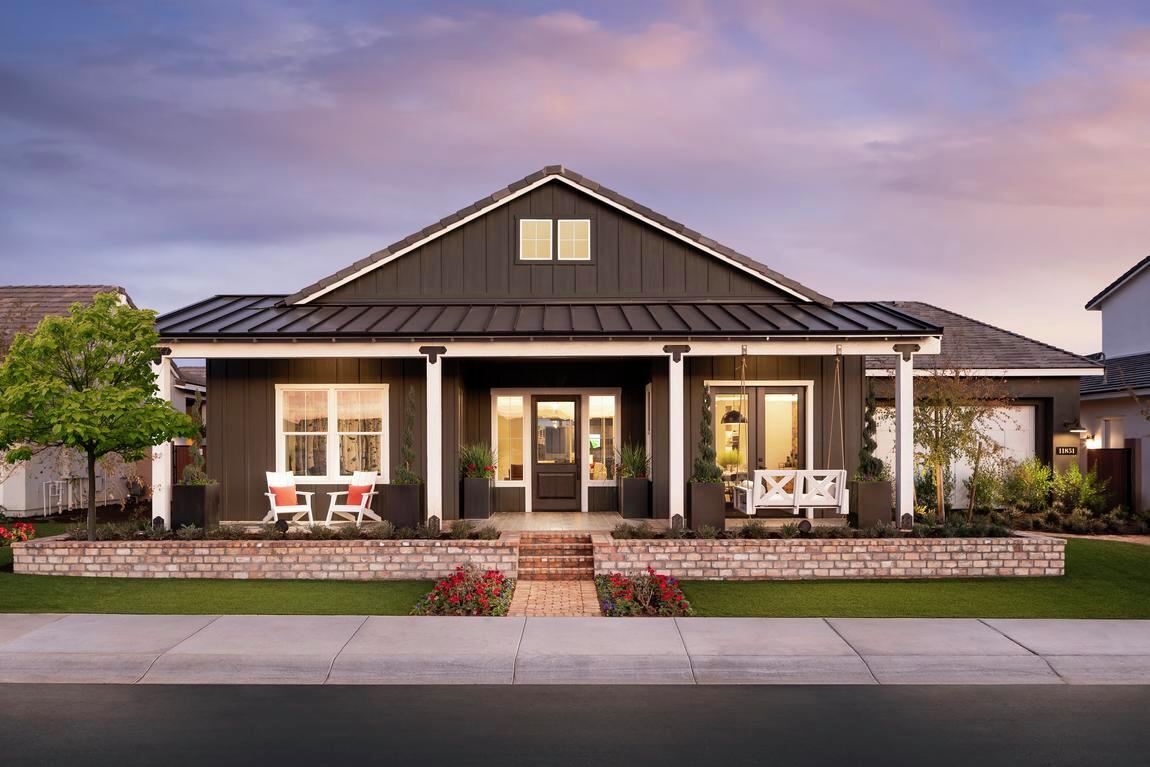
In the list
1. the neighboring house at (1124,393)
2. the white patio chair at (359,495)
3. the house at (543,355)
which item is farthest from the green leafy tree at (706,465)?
the neighboring house at (1124,393)

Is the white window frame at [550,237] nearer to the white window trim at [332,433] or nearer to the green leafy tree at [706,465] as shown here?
the white window trim at [332,433]

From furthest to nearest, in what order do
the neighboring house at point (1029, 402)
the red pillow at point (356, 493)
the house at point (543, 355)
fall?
the neighboring house at point (1029, 402), the red pillow at point (356, 493), the house at point (543, 355)

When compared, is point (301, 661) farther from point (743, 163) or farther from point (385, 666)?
point (743, 163)

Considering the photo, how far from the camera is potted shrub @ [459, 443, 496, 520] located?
1463 cm

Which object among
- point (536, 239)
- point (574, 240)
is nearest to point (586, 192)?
point (574, 240)

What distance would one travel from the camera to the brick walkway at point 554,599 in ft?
31.9

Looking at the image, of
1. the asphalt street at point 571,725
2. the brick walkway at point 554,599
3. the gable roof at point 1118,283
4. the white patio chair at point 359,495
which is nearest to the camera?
the asphalt street at point 571,725

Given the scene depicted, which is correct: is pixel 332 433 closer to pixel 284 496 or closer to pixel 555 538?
pixel 284 496

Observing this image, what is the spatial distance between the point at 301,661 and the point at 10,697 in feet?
7.17

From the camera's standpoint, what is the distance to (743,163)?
69.8 feet

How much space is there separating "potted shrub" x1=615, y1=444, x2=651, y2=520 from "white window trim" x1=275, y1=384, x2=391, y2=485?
13.8ft

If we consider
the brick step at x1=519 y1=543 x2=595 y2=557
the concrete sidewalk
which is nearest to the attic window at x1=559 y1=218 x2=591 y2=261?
the brick step at x1=519 y1=543 x2=595 y2=557

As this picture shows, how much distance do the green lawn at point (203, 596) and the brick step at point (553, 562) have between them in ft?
4.76

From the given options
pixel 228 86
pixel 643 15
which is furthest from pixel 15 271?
pixel 643 15
